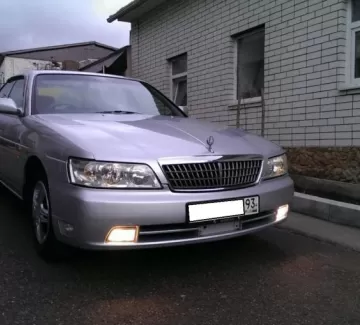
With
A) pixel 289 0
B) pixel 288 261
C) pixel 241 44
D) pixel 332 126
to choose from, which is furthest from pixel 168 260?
pixel 241 44

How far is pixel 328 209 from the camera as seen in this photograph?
469 centimetres

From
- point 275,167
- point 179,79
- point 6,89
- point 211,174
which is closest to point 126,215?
point 211,174

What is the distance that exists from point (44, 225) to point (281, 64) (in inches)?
180

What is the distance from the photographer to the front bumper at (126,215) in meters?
2.66

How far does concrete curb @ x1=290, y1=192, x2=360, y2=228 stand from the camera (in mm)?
4441

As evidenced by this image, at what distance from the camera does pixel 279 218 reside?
340 centimetres

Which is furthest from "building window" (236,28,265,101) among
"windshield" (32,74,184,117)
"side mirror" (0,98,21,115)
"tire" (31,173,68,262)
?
"tire" (31,173,68,262)

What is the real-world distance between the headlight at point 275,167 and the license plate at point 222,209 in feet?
0.99

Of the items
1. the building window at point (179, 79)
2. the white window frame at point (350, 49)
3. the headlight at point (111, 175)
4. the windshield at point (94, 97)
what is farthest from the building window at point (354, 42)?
the building window at point (179, 79)

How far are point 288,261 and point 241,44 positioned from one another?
511 cm

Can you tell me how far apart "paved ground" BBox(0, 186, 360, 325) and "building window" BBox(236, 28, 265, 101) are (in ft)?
13.1

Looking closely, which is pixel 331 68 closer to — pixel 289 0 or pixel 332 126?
pixel 332 126

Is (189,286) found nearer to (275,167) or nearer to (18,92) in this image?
(275,167)

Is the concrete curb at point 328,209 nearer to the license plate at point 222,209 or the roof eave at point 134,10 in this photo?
the license plate at point 222,209
